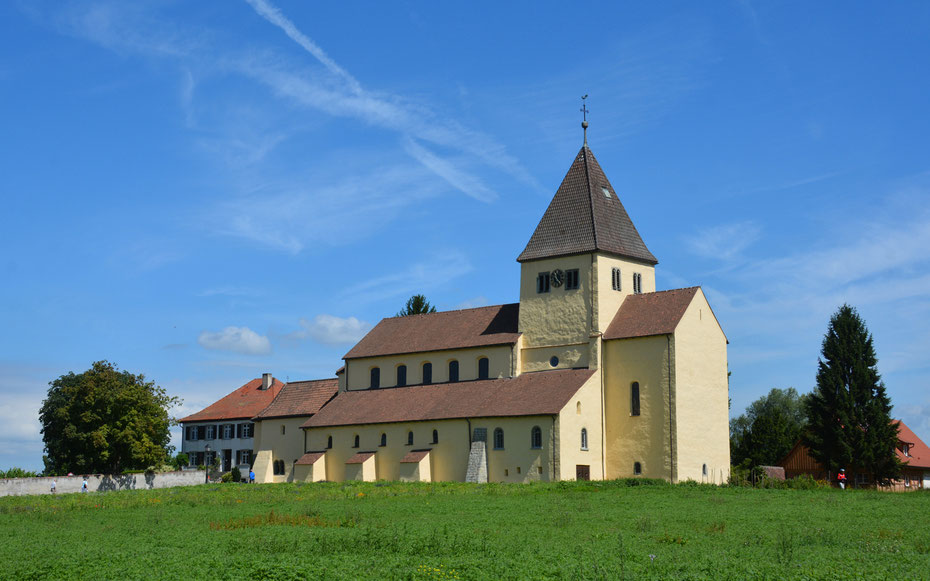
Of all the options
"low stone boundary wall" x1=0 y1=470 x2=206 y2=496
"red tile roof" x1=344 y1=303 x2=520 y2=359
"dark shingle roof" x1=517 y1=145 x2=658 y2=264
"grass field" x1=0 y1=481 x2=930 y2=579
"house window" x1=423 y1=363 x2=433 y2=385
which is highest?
"dark shingle roof" x1=517 y1=145 x2=658 y2=264

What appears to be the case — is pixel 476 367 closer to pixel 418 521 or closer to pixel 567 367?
pixel 567 367

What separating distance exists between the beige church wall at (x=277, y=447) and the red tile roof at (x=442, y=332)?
588cm

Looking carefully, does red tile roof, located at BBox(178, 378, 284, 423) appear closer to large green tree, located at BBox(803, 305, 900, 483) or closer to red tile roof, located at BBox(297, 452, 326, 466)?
red tile roof, located at BBox(297, 452, 326, 466)

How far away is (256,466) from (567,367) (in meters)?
23.1

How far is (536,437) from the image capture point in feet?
170

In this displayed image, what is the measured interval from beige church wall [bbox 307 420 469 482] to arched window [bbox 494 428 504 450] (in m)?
1.84

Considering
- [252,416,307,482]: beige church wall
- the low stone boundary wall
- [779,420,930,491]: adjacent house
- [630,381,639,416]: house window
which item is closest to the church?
[630,381,639,416]: house window

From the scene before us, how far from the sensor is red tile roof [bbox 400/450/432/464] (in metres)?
55.2

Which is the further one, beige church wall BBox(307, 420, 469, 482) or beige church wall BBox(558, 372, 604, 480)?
beige church wall BBox(307, 420, 469, 482)

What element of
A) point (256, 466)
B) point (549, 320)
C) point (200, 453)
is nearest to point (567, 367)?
point (549, 320)

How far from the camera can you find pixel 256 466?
66250mm

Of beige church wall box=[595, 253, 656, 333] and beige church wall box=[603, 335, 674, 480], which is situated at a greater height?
beige church wall box=[595, 253, 656, 333]

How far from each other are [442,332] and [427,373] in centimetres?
270

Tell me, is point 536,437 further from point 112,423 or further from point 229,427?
point 229,427
